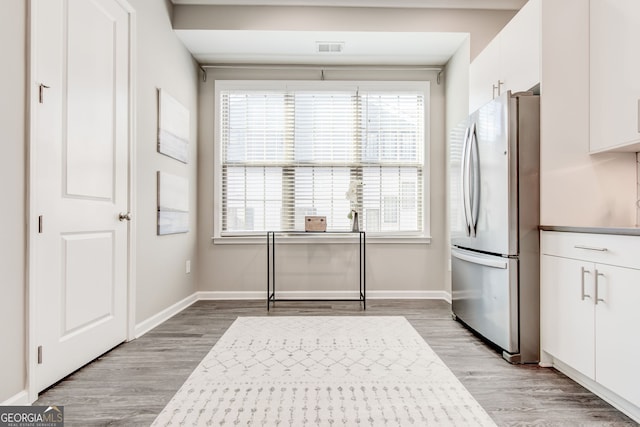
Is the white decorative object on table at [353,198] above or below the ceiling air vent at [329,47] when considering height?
below

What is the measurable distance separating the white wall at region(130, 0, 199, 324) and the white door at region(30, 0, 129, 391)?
0.58 ft

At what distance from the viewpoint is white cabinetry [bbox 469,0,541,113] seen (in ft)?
7.63

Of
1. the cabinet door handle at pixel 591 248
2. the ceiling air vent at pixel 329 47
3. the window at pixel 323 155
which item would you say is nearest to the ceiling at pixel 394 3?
the ceiling air vent at pixel 329 47

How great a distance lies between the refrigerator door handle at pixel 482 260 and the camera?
2.35 meters

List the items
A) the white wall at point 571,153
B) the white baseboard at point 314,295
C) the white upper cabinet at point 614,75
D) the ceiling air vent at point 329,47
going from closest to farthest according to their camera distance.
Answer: the white upper cabinet at point 614,75, the white wall at point 571,153, the ceiling air vent at point 329,47, the white baseboard at point 314,295

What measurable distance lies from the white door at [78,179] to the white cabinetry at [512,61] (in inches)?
107

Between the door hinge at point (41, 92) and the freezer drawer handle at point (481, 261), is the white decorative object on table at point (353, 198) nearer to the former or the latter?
the freezer drawer handle at point (481, 261)

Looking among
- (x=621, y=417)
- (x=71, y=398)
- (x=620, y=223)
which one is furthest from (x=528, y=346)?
(x=71, y=398)

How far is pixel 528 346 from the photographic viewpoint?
2275 millimetres

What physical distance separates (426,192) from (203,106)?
2660 mm

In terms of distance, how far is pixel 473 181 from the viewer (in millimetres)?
2746
